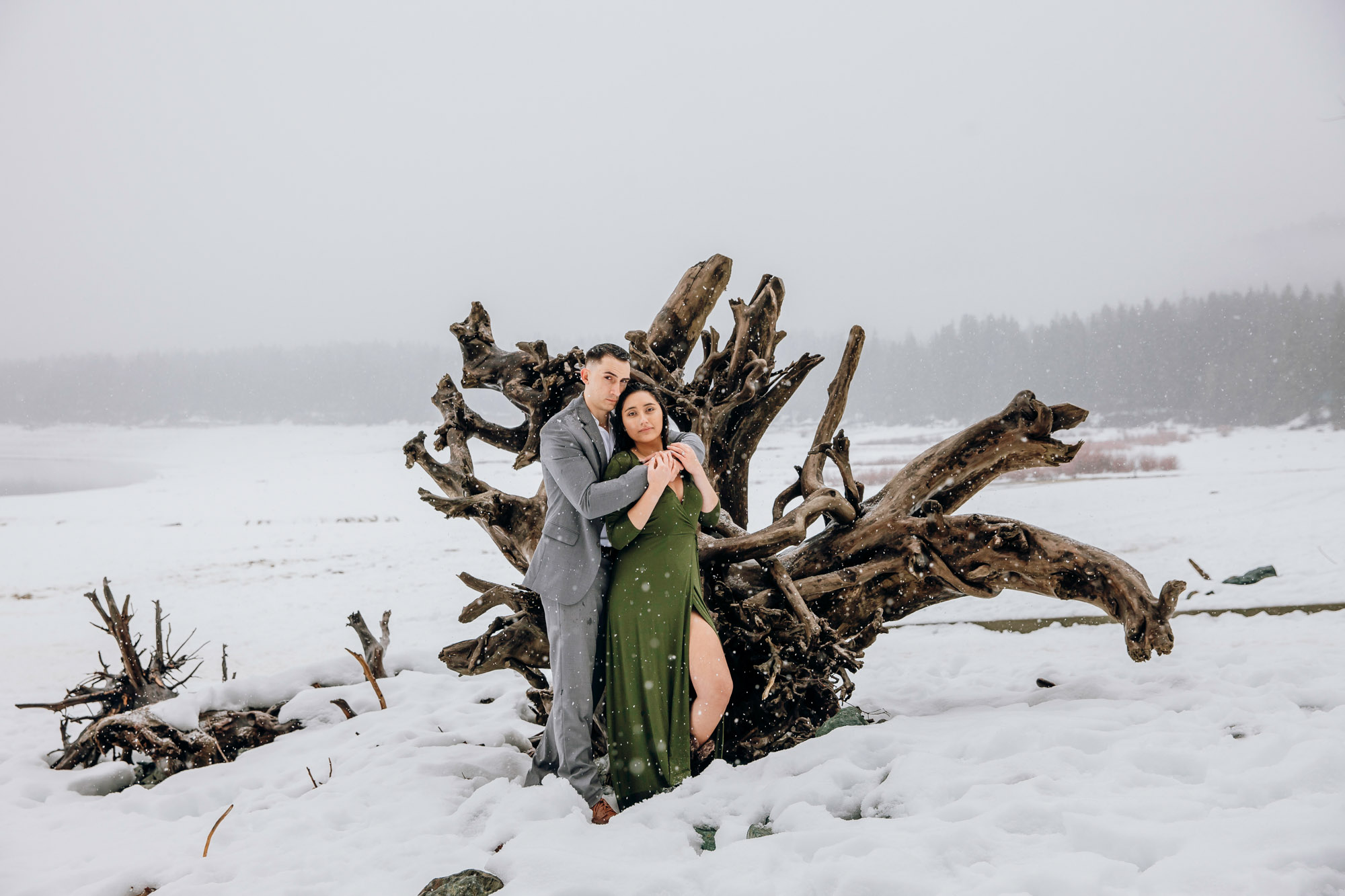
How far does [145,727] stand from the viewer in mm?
4375

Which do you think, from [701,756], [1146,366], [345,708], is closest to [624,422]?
[701,756]

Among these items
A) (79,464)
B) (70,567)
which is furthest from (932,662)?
(79,464)

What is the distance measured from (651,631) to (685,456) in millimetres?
834

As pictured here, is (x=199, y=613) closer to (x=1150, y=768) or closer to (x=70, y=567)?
(x=70, y=567)

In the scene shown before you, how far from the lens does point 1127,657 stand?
5.25 meters

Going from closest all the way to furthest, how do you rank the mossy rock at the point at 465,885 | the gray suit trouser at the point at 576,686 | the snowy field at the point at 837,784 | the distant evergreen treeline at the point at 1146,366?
the snowy field at the point at 837,784, the mossy rock at the point at 465,885, the gray suit trouser at the point at 576,686, the distant evergreen treeline at the point at 1146,366

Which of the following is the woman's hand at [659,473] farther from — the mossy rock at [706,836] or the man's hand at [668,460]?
the mossy rock at [706,836]

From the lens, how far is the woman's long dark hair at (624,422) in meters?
3.39

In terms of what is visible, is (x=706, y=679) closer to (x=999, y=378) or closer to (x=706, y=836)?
(x=706, y=836)

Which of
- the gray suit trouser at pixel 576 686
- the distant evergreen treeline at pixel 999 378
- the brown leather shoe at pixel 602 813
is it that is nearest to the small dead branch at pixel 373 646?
the gray suit trouser at pixel 576 686

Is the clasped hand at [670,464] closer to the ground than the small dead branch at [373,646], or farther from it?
farther from it

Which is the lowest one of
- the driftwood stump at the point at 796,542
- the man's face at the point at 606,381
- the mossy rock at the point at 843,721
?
the mossy rock at the point at 843,721

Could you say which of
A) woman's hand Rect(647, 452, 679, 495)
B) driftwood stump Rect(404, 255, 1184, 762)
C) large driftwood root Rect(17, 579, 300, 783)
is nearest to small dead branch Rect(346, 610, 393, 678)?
large driftwood root Rect(17, 579, 300, 783)

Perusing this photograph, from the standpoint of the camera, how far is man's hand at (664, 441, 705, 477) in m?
3.19
